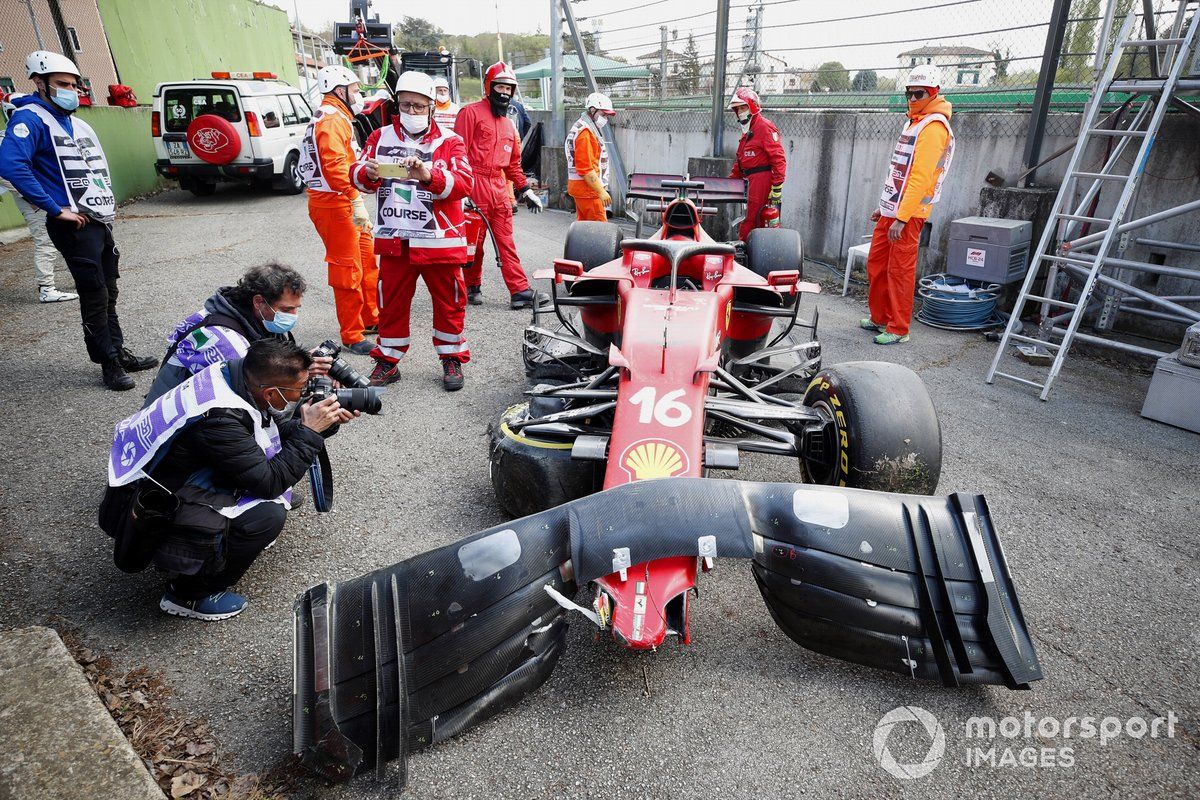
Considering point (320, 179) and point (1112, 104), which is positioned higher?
point (1112, 104)

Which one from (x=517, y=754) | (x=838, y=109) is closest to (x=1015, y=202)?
(x=838, y=109)

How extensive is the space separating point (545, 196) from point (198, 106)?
231 inches

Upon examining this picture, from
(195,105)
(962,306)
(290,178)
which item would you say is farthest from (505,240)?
(195,105)

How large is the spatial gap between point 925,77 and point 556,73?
7778 mm

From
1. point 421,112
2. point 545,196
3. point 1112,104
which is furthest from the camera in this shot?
point 545,196

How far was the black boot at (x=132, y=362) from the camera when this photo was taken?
500 centimetres

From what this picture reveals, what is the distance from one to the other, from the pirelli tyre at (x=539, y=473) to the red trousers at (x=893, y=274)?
3.86 meters

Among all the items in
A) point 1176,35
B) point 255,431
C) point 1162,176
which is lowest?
point 255,431

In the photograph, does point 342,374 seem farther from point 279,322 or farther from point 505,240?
point 505,240

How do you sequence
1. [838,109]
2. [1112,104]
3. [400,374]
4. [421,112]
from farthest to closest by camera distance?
[838,109] → [1112,104] → [400,374] → [421,112]

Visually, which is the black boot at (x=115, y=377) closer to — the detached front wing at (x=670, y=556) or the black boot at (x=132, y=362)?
the black boot at (x=132, y=362)

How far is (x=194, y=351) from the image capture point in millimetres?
2941

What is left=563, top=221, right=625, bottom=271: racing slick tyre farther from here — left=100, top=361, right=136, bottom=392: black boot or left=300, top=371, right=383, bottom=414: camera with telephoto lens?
left=100, top=361, right=136, bottom=392: black boot

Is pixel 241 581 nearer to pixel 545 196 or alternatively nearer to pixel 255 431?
pixel 255 431
